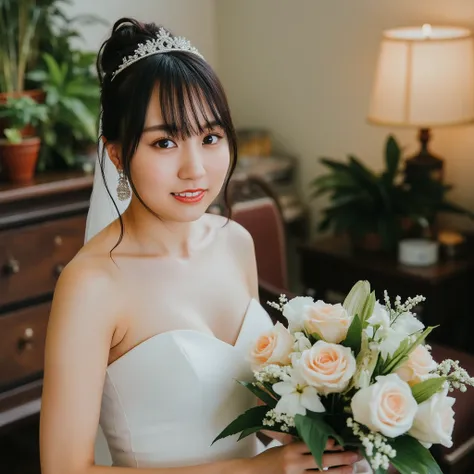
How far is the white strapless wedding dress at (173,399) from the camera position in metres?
1.35

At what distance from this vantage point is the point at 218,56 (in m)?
4.00

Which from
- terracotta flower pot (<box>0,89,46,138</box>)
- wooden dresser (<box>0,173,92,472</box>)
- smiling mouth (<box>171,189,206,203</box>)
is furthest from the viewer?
Result: terracotta flower pot (<box>0,89,46,138</box>)

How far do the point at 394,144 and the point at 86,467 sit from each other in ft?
6.67

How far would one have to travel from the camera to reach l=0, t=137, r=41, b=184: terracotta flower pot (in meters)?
2.58

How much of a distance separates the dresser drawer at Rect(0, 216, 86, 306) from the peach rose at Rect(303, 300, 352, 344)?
1.57m

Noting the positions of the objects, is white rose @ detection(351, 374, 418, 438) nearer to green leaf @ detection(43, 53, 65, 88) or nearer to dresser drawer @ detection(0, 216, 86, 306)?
dresser drawer @ detection(0, 216, 86, 306)

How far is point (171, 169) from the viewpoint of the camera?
1284 mm

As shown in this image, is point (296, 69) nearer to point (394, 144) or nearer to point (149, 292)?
point (394, 144)

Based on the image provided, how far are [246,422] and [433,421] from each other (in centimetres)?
31

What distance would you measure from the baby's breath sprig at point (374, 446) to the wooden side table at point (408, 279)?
1648 millimetres

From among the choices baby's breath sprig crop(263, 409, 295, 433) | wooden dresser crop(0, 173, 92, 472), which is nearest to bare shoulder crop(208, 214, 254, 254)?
baby's breath sprig crop(263, 409, 295, 433)

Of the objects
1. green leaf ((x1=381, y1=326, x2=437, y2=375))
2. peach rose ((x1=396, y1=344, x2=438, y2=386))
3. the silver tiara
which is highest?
the silver tiara

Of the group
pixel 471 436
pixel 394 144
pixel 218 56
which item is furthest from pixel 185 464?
pixel 218 56

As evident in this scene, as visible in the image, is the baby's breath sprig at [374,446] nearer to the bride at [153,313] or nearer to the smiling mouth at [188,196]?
the bride at [153,313]
